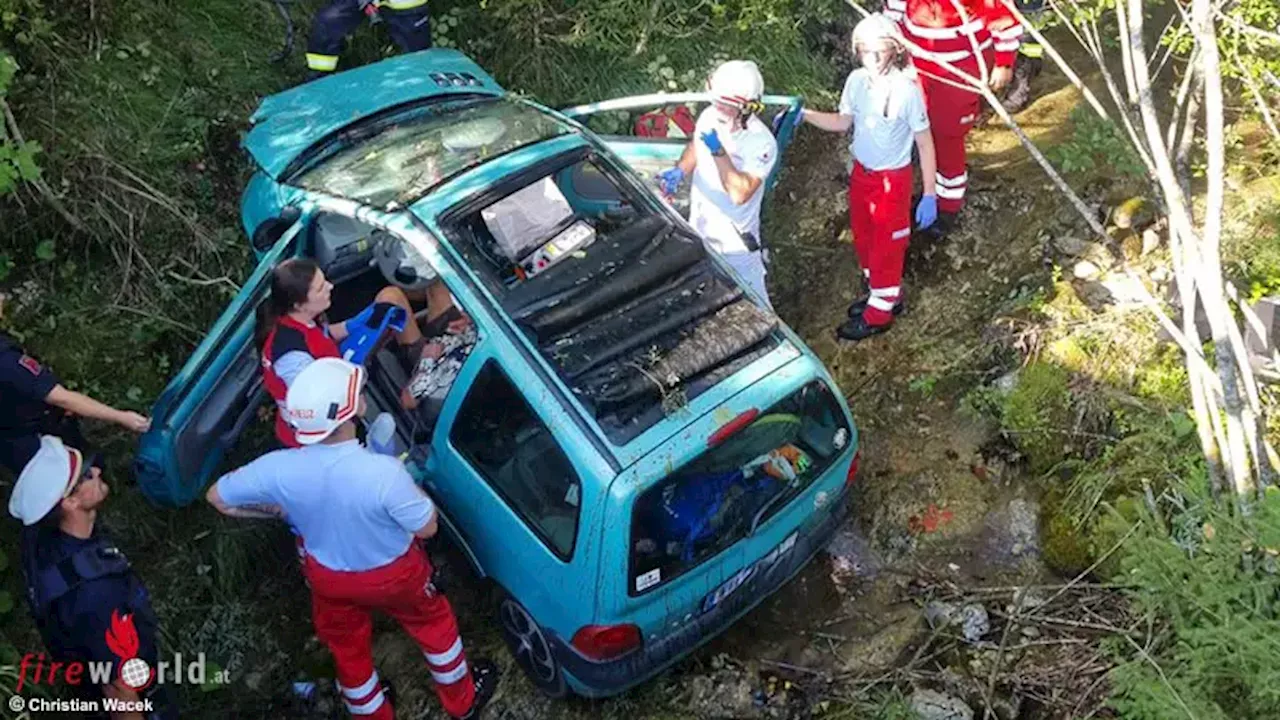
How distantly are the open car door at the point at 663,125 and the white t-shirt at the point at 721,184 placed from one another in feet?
0.59

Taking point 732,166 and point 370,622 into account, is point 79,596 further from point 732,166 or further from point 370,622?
point 732,166

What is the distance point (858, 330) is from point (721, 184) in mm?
1378

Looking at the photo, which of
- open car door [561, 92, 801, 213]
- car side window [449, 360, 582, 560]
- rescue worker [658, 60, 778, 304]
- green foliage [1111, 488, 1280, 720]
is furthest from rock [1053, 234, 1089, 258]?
car side window [449, 360, 582, 560]

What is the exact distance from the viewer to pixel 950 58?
19.1 ft

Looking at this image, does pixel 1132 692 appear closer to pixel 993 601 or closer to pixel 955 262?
pixel 993 601

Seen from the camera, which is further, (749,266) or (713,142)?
(749,266)

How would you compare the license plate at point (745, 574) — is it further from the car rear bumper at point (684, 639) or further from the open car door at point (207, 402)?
the open car door at point (207, 402)

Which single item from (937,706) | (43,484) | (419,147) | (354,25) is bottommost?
(937,706)

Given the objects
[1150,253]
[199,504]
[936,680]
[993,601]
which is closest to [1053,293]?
[1150,253]

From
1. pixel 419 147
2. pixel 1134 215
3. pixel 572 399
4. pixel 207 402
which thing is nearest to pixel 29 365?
pixel 207 402

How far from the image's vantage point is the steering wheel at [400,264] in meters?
4.93

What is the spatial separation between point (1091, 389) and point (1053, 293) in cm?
84

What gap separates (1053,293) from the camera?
5.79 meters

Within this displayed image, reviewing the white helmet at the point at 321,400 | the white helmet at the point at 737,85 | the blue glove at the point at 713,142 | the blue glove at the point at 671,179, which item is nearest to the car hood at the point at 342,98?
the blue glove at the point at 671,179
